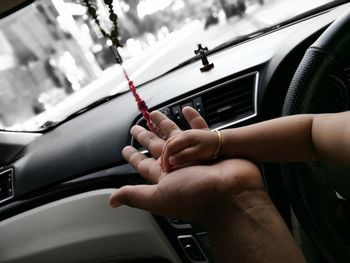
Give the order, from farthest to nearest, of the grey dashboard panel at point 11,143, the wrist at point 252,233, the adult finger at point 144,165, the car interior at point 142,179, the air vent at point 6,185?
the grey dashboard panel at point 11,143 → the air vent at point 6,185 → the car interior at point 142,179 → the adult finger at point 144,165 → the wrist at point 252,233

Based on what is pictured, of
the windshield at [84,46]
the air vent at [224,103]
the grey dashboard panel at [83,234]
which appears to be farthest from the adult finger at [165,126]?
the windshield at [84,46]

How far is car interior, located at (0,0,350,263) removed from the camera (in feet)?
4.30

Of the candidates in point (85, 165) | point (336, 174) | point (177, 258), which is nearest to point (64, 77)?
point (85, 165)

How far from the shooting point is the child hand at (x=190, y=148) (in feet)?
3.03

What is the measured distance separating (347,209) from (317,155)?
42 cm

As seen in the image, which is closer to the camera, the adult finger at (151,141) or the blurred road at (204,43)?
the adult finger at (151,141)

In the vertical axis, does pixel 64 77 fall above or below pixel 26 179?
above

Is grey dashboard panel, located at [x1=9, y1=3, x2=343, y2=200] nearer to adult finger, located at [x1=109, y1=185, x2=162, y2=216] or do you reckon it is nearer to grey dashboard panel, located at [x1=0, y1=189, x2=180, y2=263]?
grey dashboard panel, located at [x1=0, y1=189, x2=180, y2=263]

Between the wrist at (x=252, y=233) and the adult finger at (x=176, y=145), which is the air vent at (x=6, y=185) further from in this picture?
the wrist at (x=252, y=233)

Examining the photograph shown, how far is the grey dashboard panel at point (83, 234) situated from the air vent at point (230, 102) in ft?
1.84

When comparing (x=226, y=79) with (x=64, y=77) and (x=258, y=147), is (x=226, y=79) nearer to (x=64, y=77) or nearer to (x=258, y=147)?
(x=258, y=147)

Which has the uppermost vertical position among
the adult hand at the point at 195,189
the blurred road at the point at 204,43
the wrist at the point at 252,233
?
the blurred road at the point at 204,43

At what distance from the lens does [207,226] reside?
882 mm

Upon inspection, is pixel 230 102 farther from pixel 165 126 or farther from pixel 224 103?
pixel 165 126
